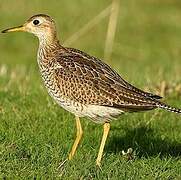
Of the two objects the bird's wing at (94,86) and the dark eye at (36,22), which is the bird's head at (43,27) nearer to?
the dark eye at (36,22)

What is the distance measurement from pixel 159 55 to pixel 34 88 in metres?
8.69

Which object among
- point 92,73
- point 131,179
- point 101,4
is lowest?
point 131,179

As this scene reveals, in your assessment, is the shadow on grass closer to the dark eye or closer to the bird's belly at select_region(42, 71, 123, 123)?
the bird's belly at select_region(42, 71, 123, 123)

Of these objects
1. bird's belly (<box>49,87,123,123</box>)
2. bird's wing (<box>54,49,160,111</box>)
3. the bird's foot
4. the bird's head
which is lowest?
the bird's foot

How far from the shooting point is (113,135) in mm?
8367

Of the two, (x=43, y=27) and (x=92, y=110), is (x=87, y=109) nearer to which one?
(x=92, y=110)

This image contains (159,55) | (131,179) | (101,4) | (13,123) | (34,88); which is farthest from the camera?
(101,4)

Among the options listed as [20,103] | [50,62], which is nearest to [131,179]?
[50,62]

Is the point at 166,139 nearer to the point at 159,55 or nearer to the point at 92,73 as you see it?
the point at 92,73

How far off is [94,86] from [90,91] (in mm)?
87

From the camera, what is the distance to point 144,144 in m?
8.10

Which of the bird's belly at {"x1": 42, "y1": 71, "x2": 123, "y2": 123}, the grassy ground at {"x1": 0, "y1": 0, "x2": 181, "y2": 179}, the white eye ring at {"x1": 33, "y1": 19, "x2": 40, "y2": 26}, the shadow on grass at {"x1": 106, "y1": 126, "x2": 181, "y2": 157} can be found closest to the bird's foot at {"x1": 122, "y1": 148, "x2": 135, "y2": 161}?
the grassy ground at {"x1": 0, "y1": 0, "x2": 181, "y2": 179}


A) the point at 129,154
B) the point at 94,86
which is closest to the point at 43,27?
the point at 94,86

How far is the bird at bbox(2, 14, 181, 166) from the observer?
23.0 ft
